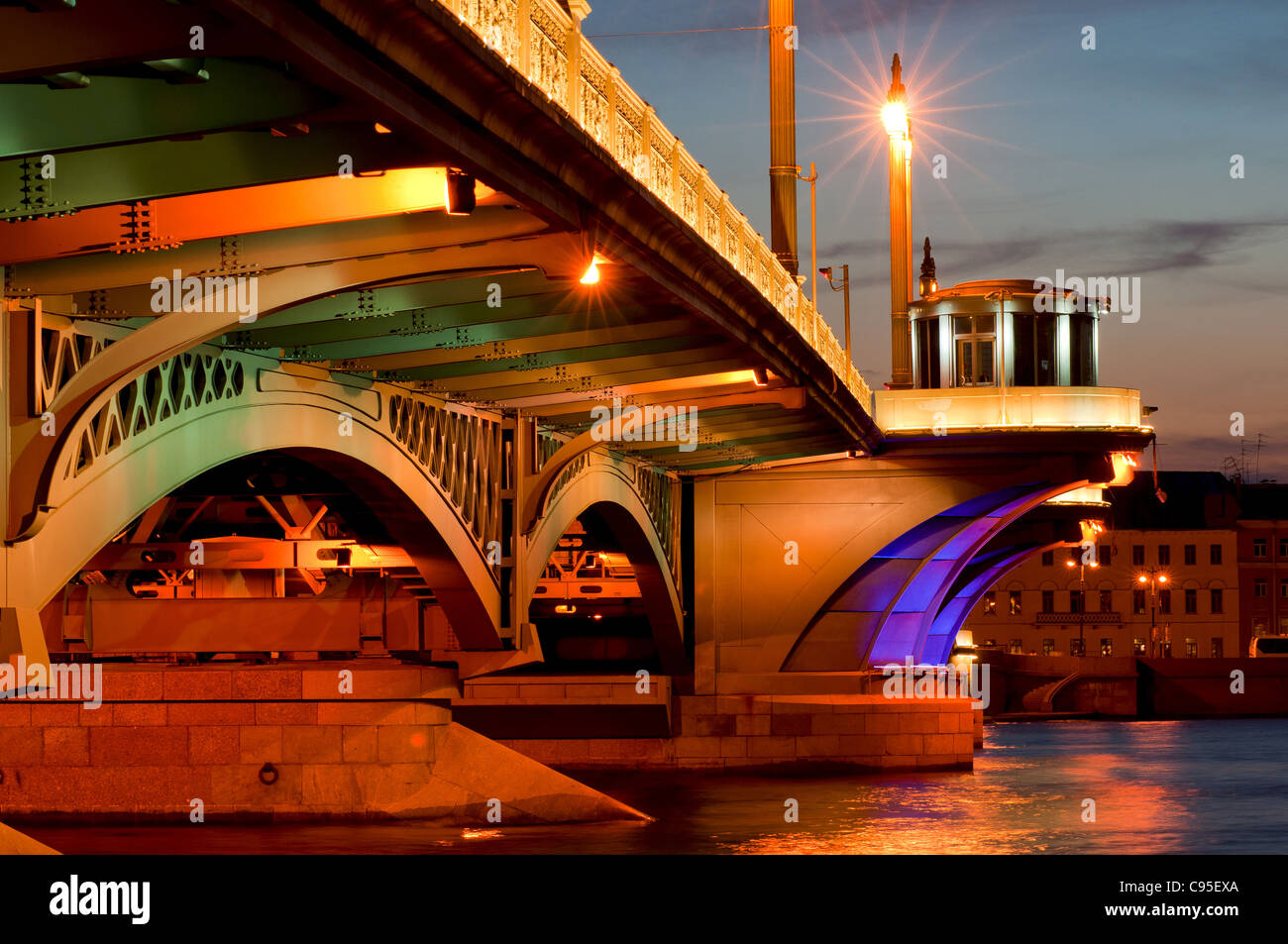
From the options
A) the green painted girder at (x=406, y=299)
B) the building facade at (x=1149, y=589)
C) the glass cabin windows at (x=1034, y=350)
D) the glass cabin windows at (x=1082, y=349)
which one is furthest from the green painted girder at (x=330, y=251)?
the building facade at (x=1149, y=589)

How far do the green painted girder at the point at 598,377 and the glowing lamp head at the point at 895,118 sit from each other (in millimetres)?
23678

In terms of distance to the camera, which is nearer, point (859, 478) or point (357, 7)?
point (357, 7)

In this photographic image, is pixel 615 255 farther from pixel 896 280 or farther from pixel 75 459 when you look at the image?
pixel 896 280

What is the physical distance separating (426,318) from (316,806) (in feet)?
17.2

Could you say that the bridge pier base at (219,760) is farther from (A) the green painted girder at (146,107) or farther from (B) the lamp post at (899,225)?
(B) the lamp post at (899,225)

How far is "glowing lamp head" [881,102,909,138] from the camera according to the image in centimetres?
4831

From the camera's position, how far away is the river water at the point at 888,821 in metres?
17.6

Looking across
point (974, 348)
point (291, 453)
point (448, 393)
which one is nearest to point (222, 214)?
point (291, 453)

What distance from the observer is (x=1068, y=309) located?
159 feet

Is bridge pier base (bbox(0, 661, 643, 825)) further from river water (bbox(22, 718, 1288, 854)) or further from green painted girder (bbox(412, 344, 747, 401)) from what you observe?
green painted girder (bbox(412, 344, 747, 401))

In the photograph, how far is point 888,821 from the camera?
2669 centimetres

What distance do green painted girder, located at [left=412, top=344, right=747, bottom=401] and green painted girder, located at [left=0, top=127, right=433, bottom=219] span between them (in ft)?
37.8
